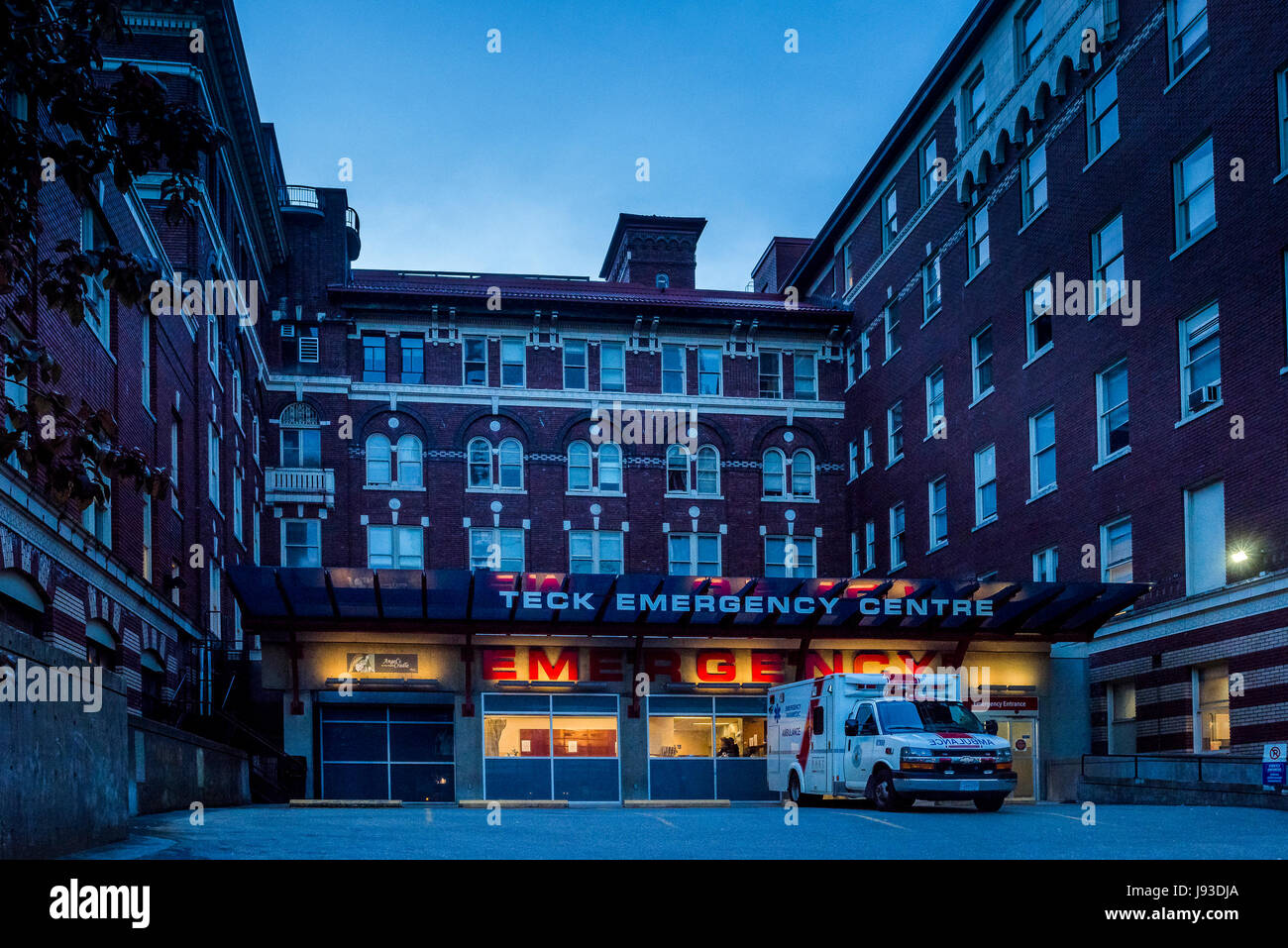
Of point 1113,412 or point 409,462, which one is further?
point 409,462

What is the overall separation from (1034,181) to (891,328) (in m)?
11.3

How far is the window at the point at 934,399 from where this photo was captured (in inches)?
1783

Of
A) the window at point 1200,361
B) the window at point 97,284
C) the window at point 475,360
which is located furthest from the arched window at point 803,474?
the window at point 97,284

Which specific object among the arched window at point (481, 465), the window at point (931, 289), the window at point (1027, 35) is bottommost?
the arched window at point (481, 465)

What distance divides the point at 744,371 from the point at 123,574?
3114 centimetres

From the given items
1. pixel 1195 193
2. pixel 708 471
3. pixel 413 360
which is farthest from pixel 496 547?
pixel 1195 193

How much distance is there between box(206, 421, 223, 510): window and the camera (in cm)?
3775

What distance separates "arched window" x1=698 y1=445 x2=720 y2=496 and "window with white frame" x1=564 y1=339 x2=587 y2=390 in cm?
502

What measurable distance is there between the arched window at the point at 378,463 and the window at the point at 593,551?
22.5ft

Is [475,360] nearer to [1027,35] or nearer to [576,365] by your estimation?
[576,365]

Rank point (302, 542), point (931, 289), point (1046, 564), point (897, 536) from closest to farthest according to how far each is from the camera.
Result: point (1046, 564) < point (931, 289) < point (897, 536) < point (302, 542)

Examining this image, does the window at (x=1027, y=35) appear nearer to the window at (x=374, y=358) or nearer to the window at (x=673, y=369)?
the window at (x=673, y=369)

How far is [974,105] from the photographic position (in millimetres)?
43562
